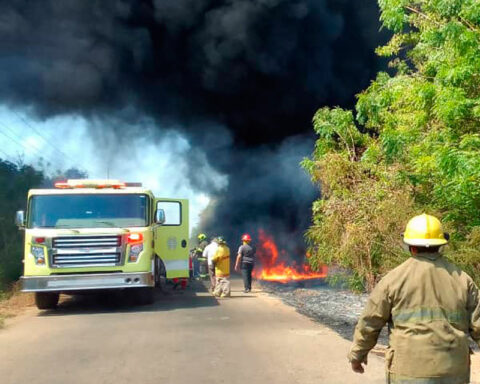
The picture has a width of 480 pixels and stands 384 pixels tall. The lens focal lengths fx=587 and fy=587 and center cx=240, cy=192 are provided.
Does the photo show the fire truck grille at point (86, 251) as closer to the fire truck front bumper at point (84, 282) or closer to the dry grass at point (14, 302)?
the fire truck front bumper at point (84, 282)

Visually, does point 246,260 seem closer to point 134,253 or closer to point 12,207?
point 134,253

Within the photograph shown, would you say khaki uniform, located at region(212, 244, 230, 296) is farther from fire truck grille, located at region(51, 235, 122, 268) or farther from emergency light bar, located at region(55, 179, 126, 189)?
fire truck grille, located at region(51, 235, 122, 268)

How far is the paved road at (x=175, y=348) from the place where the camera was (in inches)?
227

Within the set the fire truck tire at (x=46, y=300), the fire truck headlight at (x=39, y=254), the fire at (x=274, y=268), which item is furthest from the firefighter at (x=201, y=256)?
the fire truck headlight at (x=39, y=254)

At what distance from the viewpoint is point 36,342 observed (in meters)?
7.84

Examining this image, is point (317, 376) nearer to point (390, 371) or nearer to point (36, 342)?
point (390, 371)

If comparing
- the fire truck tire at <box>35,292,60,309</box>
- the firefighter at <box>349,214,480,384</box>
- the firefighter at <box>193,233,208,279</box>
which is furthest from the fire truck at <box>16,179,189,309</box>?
the firefighter at <box>349,214,480,384</box>

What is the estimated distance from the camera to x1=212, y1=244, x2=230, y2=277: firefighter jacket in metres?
13.6

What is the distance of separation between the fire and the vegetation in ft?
25.8

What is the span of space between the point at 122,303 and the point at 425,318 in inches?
416

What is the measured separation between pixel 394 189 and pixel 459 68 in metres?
4.95

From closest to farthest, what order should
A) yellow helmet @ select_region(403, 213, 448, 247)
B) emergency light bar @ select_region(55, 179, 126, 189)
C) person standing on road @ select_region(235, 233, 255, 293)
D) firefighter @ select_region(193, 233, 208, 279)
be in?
yellow helmet @ select_region(403, 213, 448, 247) < emergency light bar @ select_region(55, 179, 126, 189) < person standing on road @ select_region(235, 233, 255, 293) < firefighter @ select_region(193, 233, 208, 279)

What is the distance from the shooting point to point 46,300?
1158cm

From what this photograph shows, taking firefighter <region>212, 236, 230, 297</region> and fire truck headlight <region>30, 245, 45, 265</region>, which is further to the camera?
firefighter <region>212, 236, 230, 297</region>
